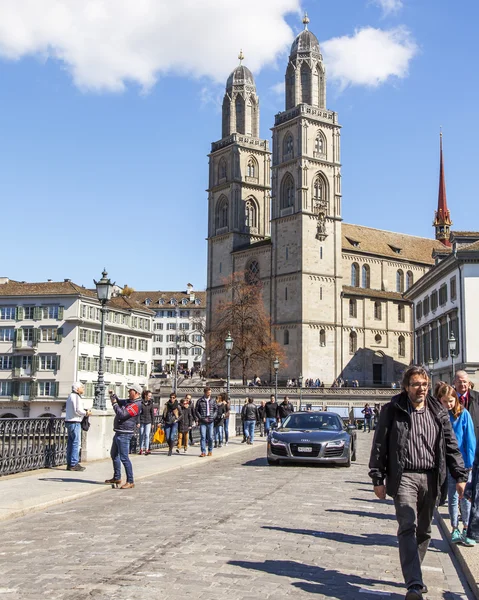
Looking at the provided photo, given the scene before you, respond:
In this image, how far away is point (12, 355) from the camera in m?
74.6

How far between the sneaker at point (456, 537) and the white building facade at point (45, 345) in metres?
64.7

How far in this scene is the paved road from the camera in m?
6.60

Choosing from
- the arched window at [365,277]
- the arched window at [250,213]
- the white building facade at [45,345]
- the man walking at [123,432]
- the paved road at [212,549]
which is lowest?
the paved road at [212,549]

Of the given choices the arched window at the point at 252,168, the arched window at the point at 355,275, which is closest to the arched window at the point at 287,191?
the arched window at the point at 252,168

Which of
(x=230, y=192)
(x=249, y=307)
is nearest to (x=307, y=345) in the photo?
(x=249, y=307)

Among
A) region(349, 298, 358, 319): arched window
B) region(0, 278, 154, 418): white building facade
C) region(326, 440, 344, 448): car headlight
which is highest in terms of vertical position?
region(349, 298, 358, 319): arched window

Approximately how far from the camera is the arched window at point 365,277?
287 feet

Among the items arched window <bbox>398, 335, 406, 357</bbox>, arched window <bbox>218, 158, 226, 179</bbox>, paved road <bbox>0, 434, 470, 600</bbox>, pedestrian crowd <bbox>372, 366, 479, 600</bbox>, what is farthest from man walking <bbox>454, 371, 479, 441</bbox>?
arched window <bbox>218, 158, 226, 179</bbox>

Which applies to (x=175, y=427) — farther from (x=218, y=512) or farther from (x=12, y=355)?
(x=12, y=355)

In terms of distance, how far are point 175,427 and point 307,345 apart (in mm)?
56167

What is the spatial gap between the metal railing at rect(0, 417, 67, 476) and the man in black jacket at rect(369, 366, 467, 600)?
992 centimetres

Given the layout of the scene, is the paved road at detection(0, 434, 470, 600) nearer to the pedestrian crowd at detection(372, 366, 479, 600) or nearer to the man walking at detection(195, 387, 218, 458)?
the pedestrian crowd at detection(372, 366, 479, 600)

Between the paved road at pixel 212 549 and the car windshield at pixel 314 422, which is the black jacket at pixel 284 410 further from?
the paved road at pixel 212 549

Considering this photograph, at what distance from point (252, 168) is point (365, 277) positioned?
18719 mm
